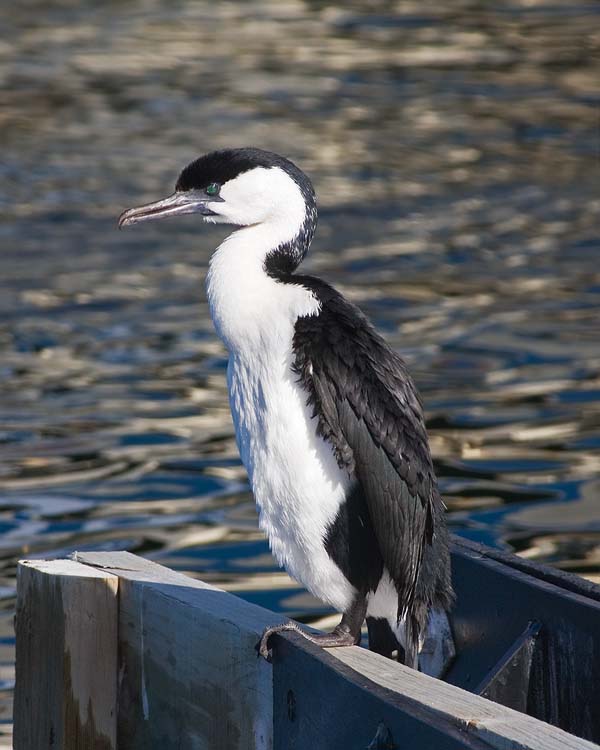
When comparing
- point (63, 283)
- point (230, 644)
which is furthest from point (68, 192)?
point (230, 644)

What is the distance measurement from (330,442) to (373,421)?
12 cm

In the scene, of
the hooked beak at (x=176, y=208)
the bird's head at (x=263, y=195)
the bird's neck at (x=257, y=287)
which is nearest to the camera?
the bird's neck at (x=257, y=287)

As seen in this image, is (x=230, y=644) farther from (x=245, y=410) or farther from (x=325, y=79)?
(x=325, y=79)

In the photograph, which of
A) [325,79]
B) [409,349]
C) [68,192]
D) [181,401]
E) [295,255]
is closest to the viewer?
[295,255]

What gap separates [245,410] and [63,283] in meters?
6.67

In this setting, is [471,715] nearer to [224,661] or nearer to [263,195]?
[224,661]

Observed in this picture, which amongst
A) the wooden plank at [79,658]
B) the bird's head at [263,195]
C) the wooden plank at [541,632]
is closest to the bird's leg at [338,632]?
the wooden plank at [541,632]

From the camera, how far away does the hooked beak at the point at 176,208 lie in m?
4.30

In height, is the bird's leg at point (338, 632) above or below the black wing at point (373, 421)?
below

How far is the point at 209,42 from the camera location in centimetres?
1703

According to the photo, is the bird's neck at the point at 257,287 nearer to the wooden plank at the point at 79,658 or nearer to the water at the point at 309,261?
the wooden plank at the point at 79,658

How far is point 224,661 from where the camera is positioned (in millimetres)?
3549

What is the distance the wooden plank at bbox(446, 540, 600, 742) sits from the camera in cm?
371

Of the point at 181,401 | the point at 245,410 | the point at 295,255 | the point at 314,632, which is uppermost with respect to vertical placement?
the point at 295,255
